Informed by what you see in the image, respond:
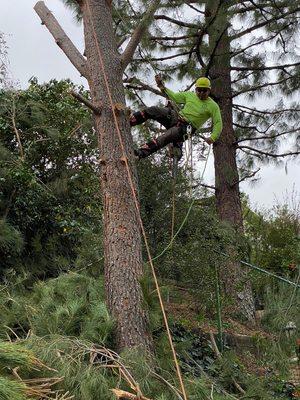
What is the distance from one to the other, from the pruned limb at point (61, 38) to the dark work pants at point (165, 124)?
66cm

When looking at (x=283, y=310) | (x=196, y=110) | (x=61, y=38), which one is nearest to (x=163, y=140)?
(x=196, y=110)

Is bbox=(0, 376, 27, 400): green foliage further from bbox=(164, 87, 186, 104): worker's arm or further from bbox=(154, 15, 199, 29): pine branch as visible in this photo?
bbox=(154, 15, 199, 29): pine branch

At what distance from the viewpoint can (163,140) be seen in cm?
550

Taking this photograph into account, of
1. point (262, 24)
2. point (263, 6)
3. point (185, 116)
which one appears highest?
point (263, 6)

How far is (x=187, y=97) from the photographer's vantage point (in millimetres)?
5793

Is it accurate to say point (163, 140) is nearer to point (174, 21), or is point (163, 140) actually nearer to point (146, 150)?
point (146, 150)

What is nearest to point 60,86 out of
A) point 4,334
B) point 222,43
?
point 222,43

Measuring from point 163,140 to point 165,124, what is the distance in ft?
0.88

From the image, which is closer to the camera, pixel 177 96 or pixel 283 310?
pixel 283 310

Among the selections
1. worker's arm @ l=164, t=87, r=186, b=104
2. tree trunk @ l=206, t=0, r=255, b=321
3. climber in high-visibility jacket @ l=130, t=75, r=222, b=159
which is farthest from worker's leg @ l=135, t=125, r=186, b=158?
tree trunk @ l=206, t=0, r=255, b=321

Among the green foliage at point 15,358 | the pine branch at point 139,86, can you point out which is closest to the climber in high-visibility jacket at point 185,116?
the pine branch at point 139,86

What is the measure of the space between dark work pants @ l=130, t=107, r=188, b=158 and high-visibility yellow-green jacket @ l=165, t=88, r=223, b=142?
97 millimetres

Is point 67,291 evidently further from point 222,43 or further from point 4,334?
point 222,43

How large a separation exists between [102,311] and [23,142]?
349cm
